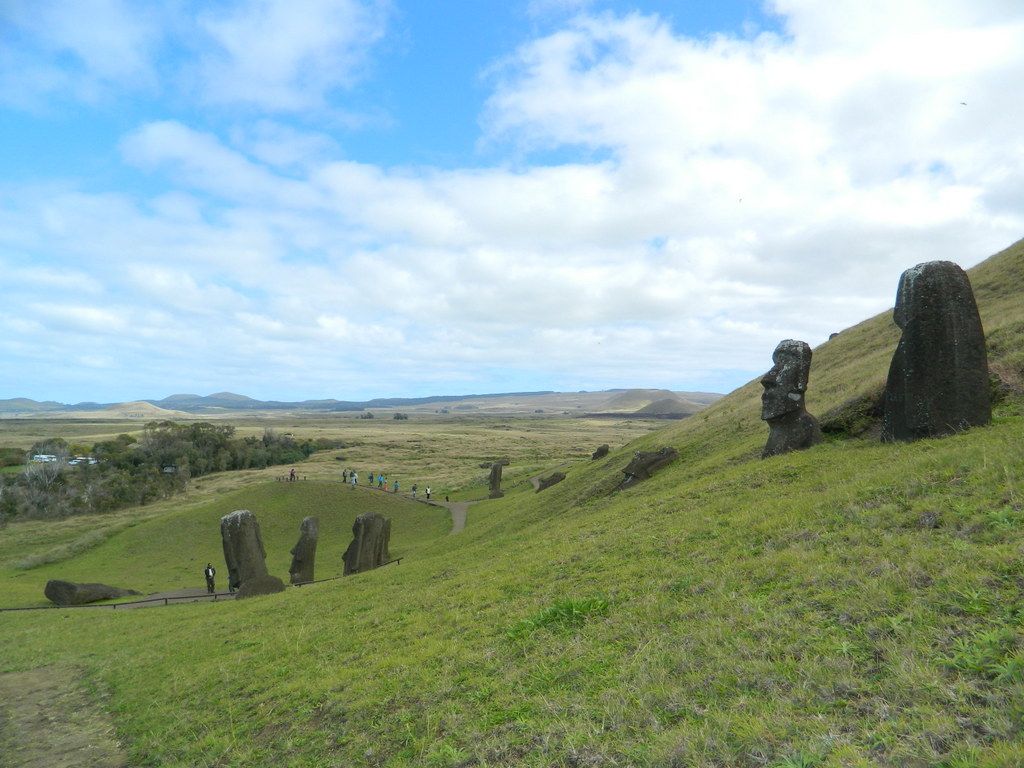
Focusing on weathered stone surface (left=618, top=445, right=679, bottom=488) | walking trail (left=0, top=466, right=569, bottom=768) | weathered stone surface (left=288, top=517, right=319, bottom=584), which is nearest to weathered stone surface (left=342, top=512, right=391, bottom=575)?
weathered stone surface (left=288, top=517, right=319, bottom=584)

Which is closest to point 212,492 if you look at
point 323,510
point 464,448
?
point 323,510

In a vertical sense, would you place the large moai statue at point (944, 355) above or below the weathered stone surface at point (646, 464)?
above

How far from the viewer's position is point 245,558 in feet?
85.0

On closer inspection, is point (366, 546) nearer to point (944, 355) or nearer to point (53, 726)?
point (53, 726)

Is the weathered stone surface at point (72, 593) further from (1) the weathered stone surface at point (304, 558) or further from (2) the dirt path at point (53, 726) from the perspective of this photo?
(2) the dirt path at point (53, 726)

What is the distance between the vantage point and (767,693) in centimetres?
539

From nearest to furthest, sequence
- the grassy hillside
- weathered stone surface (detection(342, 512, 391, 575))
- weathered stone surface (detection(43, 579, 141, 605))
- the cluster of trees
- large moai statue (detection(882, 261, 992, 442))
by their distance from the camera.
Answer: the grassy hillside < large moai statue (detection(882, 261, 992, 442)) < weathered stone surface (detection(43, 579, 141, 605)) < weathered stone surface (detection(342, 512, 391, 575)) < the cluster of trees

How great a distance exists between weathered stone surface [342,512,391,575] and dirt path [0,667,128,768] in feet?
50.7

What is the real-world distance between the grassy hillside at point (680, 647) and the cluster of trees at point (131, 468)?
5328 centimetres

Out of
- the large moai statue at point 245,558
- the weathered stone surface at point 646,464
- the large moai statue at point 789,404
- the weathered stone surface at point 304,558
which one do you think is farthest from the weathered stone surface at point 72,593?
the large moai statue at point 789,404

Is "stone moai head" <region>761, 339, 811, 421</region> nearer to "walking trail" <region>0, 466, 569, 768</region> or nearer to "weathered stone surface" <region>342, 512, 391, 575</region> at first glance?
"walking trail" <region>0, 466, 569, 768</region>

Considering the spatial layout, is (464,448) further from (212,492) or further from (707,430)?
(707,430)

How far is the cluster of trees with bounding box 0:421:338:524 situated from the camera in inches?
2378

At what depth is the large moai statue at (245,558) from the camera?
25531 millimetres
